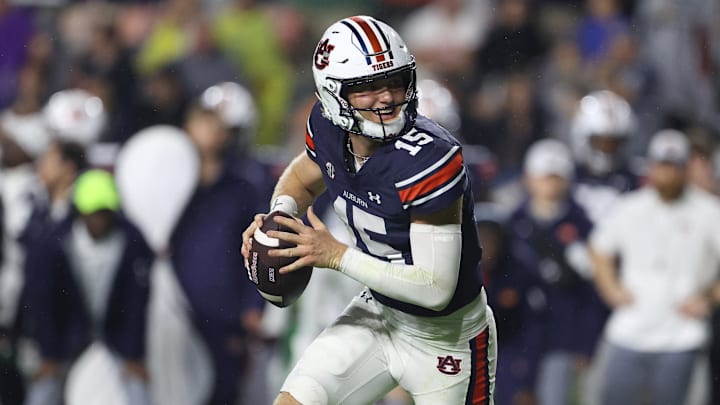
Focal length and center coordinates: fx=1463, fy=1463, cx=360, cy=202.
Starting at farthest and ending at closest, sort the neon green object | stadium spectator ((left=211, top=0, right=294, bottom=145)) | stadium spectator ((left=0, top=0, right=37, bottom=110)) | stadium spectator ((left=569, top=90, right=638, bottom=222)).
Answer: stadium spectator ((left=0, top=0, right=37, bottom=110))
stadium spectator ((left=211, top=0, right=294, bottom=145))
stadium spectator ((left=569, top=90, right=638, bottom=222))
the neon green object

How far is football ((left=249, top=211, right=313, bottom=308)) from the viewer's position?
14.0 feet

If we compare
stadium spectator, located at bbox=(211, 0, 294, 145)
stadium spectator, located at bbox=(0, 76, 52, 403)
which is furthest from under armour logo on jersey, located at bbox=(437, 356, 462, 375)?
stadium spectator, located at bbox=(211, 0, 294, 145)

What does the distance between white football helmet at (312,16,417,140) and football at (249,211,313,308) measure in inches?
14.2

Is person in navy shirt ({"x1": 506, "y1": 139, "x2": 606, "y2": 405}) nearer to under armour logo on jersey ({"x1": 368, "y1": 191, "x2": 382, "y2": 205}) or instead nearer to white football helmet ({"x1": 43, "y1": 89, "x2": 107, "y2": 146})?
white football helmet ({"x1": 43, "y1": 89, "x2": 107, "y2": 146})

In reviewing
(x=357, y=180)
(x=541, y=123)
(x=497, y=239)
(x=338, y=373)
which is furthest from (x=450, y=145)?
(x=541, y=123)

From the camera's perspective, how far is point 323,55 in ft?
14.4

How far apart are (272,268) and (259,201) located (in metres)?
2.81

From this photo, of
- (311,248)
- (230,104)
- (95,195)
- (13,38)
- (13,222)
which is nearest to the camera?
(311,248)

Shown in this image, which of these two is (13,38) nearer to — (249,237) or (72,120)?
(72,120)

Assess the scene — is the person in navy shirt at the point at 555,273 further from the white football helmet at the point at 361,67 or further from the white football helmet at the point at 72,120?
the white football helmet at the point at 361,67

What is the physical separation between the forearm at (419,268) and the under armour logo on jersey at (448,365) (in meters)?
0.35

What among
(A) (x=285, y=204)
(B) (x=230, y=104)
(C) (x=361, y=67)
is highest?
(C) (x=361, y=67)

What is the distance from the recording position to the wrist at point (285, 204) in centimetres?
461

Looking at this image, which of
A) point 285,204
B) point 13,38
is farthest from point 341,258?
point 13,38
